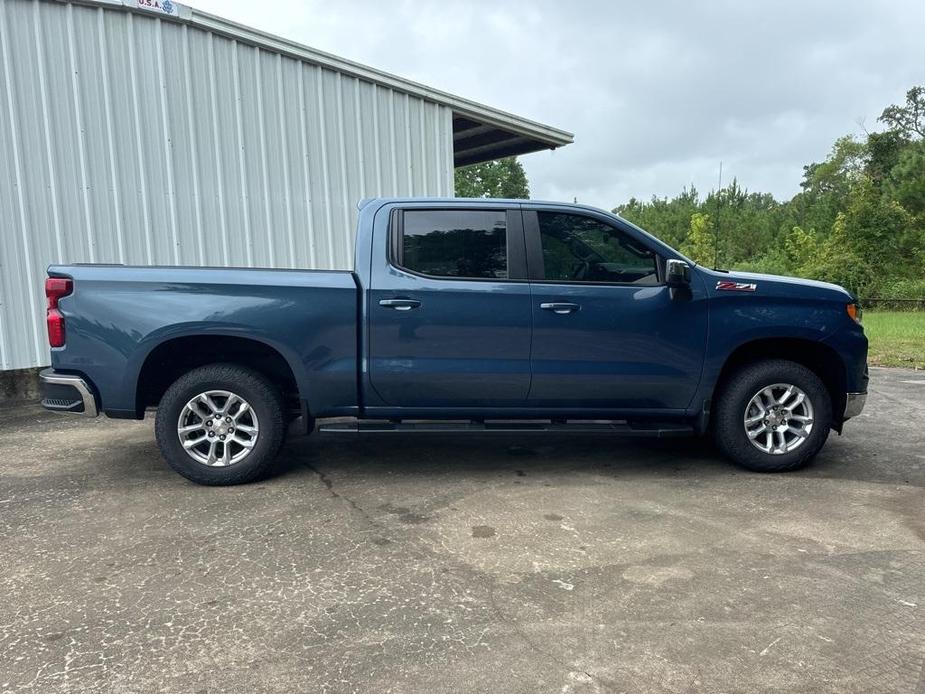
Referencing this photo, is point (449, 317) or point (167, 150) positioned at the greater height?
point (167, 150)

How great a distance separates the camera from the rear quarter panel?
4.29 m

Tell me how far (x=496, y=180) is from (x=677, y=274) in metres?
49.6

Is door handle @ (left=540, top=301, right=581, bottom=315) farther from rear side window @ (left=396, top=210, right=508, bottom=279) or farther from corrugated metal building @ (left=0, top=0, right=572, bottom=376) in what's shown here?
corrugated metal building @ (left=0, top=0, right=572, bottom=376)

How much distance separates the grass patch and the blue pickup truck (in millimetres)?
7215

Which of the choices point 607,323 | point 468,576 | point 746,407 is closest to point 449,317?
point 607,323

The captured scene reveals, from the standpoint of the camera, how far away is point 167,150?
7.73 meters

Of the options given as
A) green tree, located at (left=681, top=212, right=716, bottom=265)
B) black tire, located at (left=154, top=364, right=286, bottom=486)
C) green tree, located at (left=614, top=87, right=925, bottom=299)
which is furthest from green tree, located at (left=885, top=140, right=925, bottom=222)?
black tire, located at (left=154, top=364, right=286, bottom=486)

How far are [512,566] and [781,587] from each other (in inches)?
49.1

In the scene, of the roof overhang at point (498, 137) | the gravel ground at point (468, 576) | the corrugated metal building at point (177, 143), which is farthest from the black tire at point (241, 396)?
the roof overhang at point (498, 137)

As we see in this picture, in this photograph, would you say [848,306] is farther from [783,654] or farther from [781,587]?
[783,654]

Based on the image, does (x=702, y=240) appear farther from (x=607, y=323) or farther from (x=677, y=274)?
(x=607, y=323)

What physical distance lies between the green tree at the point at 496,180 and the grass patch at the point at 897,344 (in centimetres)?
3637

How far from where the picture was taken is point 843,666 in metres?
2.42

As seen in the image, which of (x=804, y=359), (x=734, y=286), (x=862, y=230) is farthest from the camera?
(x=862, y=230)
